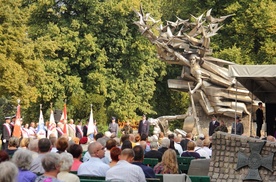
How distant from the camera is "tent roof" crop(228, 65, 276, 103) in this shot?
23297mm

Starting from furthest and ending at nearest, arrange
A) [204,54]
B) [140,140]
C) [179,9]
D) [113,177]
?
1. [179,9]
2. [204,54]
3. [140,140]
4. [113,177]

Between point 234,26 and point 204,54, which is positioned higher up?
point 234,26

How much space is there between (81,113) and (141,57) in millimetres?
5116

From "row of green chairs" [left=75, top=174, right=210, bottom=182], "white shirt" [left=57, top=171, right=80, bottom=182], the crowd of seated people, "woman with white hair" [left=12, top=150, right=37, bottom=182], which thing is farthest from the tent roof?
"woman with white hair" [left=12, top=150, right=37, bottom=182]

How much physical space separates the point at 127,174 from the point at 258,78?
48.2 ft

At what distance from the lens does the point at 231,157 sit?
50.2ft

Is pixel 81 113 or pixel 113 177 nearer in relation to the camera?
pixel 113 177

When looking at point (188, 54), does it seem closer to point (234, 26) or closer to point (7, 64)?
point (7, 64)

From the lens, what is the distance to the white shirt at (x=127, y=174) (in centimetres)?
1076

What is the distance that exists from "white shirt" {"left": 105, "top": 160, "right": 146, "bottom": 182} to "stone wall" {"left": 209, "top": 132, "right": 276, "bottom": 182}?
4.17 m

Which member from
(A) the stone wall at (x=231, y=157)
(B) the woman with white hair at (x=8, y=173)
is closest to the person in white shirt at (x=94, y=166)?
(A) the stone wall at (x=231, y=157)

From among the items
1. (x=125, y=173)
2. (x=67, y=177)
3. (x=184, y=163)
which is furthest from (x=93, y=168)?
(x=184, y=163)

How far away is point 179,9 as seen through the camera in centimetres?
5300

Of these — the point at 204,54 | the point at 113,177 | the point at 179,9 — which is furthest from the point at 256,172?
the point at 179,9
